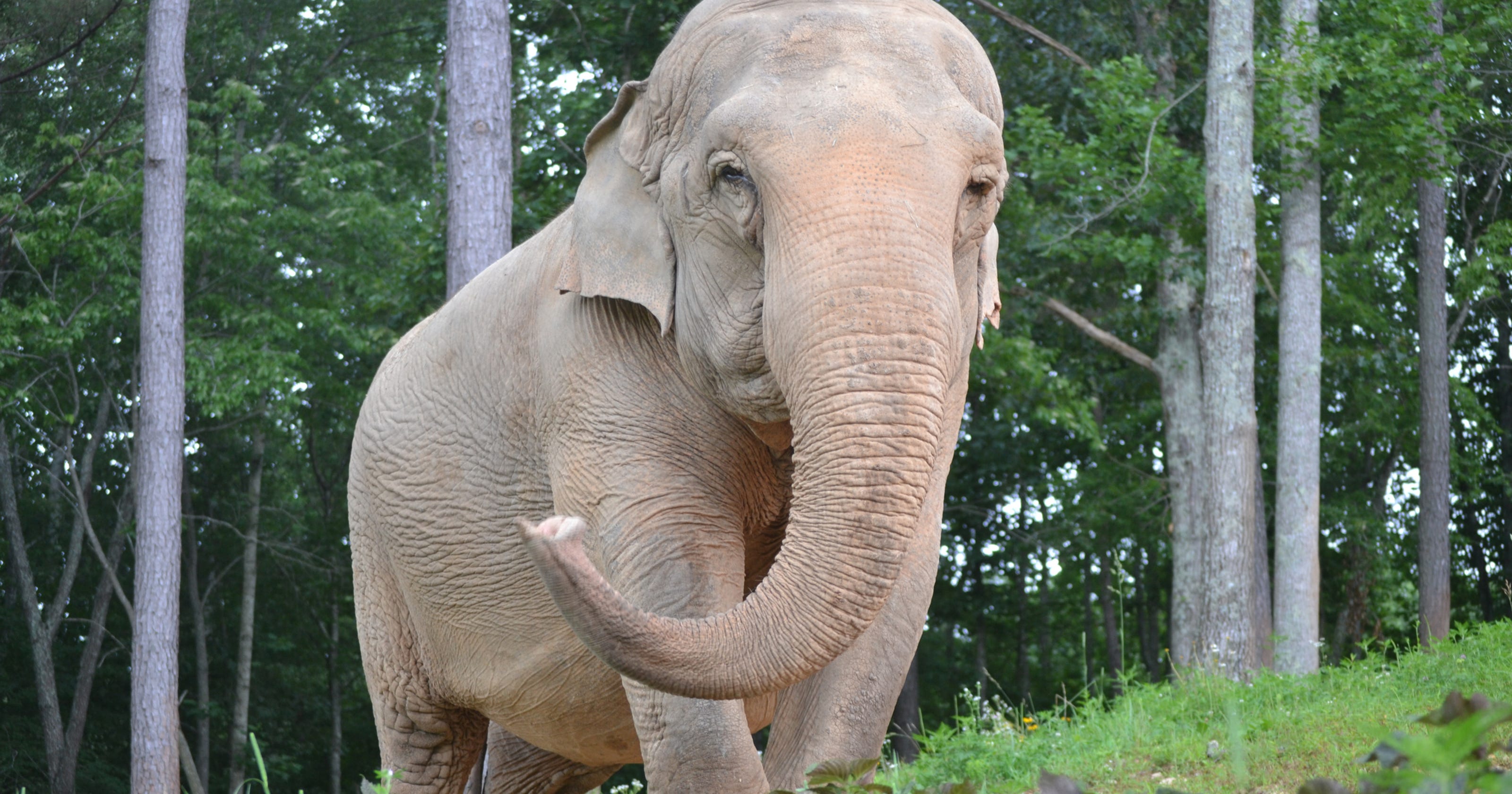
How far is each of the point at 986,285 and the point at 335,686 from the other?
2848cm

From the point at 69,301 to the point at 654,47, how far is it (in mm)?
10798

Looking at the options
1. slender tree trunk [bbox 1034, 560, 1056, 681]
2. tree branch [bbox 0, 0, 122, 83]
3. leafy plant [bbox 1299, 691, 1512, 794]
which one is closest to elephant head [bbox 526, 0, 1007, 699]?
leafy plant [bbox 1299, 691, 1512, 794]

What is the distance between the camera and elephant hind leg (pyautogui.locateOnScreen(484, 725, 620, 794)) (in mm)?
6629

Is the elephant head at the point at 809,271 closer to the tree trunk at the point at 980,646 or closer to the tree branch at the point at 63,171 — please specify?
the tree branch at the point at 63,171

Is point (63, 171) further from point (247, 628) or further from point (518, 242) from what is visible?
point (247, 628)

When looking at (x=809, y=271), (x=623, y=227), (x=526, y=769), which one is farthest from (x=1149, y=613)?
(x=809, y=271)

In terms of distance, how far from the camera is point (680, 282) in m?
3.99

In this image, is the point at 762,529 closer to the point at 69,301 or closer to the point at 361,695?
the point at 69,301

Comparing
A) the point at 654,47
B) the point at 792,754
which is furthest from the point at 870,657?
the point at 654,47

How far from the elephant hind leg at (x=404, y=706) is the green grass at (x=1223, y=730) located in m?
1.80

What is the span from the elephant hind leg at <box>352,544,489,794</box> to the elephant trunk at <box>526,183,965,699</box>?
2.79 metres

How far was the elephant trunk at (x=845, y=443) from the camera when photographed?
340 cm

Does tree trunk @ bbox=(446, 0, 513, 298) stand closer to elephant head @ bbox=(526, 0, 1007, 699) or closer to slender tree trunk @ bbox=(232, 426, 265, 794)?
elephant head @ bbox=(526, 0, 1007, 699)

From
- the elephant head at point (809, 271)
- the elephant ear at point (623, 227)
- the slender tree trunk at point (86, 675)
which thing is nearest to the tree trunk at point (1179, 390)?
the elephant ear at point (623, 227)
